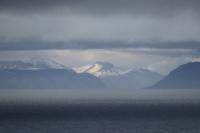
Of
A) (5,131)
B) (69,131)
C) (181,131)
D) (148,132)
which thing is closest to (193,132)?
(181,131)

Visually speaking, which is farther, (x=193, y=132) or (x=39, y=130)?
(x=39, y=130)

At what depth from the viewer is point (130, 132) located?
116750mm

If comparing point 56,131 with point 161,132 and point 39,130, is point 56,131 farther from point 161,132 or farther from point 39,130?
point 161,132

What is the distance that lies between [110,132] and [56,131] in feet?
45.8

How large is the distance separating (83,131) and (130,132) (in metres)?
12.0

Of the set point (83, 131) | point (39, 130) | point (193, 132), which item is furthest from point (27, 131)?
point (193, 132)

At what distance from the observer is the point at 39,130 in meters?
123

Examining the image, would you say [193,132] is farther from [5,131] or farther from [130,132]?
[5,131]

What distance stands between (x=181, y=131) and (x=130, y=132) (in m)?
12.8

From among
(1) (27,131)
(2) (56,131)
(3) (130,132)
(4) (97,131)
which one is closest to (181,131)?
(3) (130,132)

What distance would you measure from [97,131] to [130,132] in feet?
27.8

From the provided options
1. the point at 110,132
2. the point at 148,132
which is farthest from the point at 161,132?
the point at 110,132

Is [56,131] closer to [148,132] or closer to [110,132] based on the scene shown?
[110,132]

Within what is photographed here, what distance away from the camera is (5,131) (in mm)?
119688
